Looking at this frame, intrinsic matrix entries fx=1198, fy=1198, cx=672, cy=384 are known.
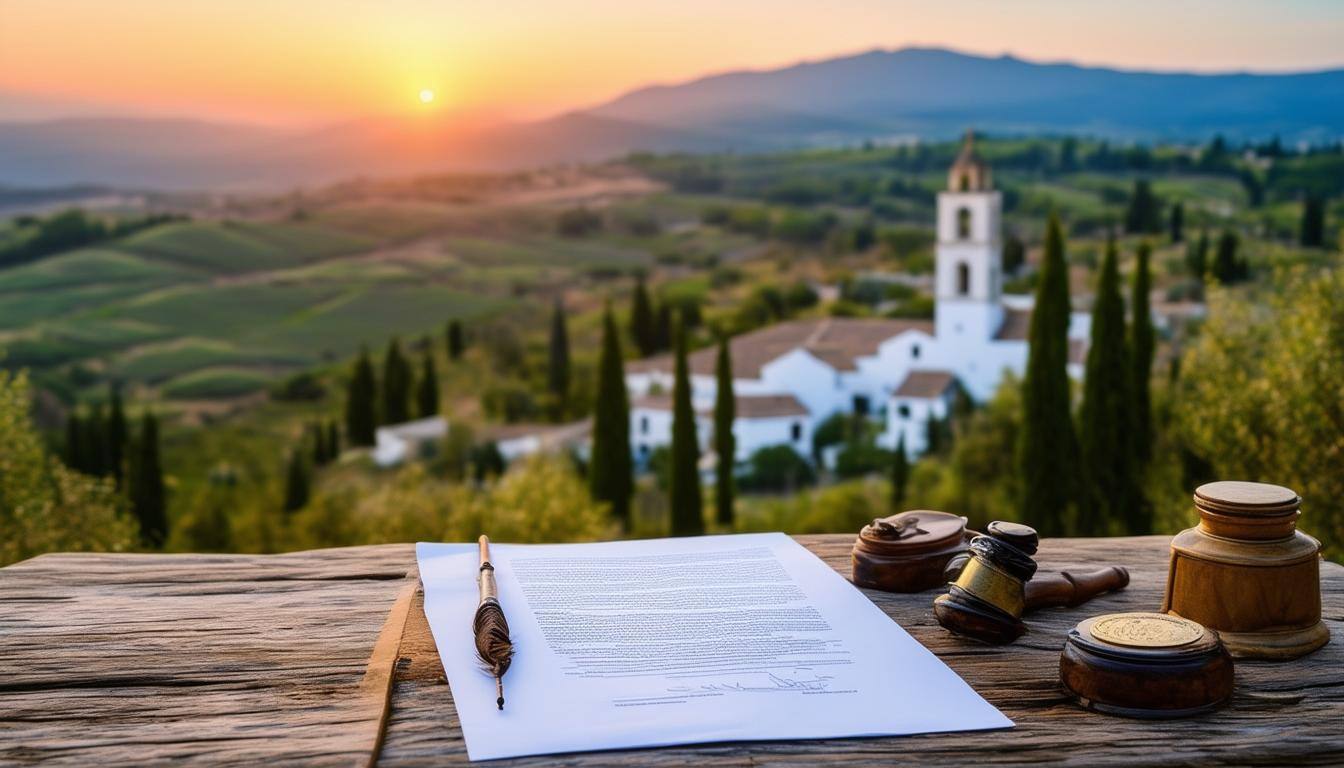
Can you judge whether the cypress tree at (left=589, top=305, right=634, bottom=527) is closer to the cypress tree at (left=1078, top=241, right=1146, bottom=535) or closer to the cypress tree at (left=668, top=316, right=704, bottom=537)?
the cypress tree at (left=668, top=316, right=704, bottom=537)

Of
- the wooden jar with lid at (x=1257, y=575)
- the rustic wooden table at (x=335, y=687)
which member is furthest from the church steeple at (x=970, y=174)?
the wooden jar with lid at (x=1257, y=575)

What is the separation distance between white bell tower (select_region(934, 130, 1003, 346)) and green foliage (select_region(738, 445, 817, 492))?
26.6 feet

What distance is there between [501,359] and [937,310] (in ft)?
48.5

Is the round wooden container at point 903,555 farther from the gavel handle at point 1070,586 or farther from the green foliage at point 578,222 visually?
the green foliage at point 578,222

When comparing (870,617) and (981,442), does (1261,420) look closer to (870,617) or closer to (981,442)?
(870,617)

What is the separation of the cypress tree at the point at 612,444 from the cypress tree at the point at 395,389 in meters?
13.3

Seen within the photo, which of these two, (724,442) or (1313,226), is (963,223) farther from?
(724,442)

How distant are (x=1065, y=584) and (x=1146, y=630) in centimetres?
35

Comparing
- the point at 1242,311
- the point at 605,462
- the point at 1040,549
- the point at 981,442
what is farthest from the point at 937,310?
the point at 1040,549

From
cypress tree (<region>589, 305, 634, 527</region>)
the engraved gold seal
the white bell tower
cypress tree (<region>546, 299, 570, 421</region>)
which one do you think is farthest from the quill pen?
the white bell tower

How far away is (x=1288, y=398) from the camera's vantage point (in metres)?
10.3

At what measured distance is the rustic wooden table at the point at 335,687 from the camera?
1256 mm

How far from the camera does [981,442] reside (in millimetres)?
25016

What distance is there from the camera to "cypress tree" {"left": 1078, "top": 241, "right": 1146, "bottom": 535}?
18.5m
